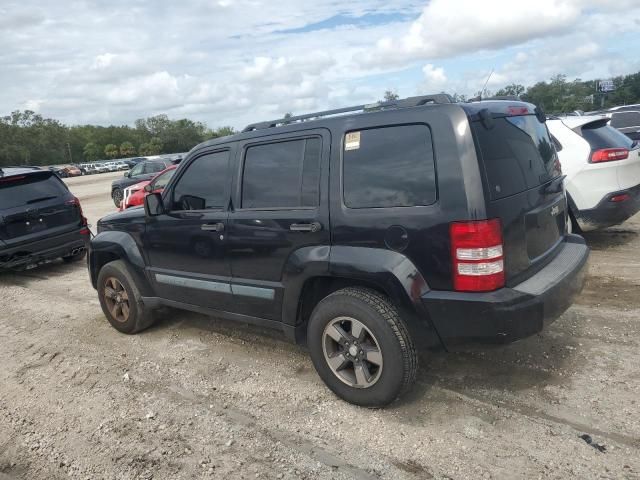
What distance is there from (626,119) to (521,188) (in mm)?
12365

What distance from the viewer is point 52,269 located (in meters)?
8.55

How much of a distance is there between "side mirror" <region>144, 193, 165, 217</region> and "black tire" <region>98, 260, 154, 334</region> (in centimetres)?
84

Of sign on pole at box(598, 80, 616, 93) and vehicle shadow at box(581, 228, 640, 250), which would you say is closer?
vehicle shadow at box(581, 228, 640, 250)

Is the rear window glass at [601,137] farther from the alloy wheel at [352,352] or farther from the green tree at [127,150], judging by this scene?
the green tree at [127,150]

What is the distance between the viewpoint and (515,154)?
322 centimetres

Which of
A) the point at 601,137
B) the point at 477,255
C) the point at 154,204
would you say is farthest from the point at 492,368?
the point at 601,137

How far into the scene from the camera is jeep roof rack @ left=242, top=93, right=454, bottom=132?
3.17 metres

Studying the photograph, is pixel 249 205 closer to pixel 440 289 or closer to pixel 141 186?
pixel 440 289

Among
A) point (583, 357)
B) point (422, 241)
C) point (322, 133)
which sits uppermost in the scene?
point (322, 133)

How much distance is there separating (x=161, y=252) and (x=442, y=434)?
281 centimetres

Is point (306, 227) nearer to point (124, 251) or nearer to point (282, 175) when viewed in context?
point (282, 175)

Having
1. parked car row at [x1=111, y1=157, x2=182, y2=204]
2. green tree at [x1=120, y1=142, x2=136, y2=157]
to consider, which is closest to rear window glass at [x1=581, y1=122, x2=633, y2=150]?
parked car row at [x1=111, y1=157, x2=182, y2=204]

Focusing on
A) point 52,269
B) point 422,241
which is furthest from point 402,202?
point 52,269

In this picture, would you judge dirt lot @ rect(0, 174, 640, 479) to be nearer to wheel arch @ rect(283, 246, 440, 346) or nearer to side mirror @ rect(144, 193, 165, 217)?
wheel arch @ rect(283, 246, 440, 346)
